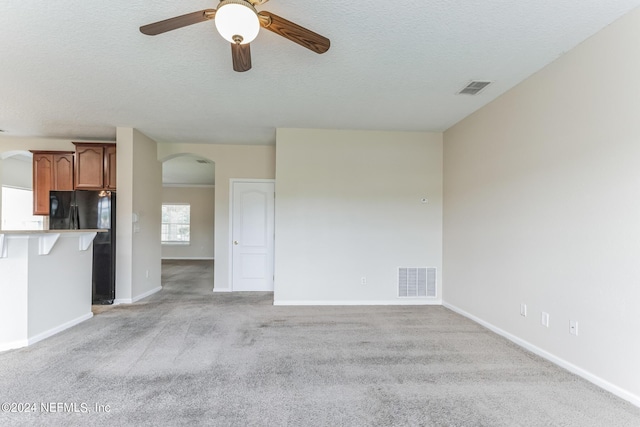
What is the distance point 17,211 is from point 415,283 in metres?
7.60

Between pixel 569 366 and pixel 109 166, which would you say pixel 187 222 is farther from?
pixel 569 366

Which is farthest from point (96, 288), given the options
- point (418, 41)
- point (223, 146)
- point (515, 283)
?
point (515, 283)

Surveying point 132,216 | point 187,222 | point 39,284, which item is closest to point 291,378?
point 39,284

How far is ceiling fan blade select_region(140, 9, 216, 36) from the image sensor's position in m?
1.70

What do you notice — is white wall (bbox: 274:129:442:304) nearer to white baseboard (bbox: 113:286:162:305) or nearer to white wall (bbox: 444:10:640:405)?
white wall (bbox: 444:10:640:405)

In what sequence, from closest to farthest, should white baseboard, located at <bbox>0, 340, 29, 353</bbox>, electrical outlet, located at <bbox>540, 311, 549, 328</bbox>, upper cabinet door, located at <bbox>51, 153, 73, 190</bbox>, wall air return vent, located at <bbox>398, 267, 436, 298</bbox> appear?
electrical outlet, located at <bbox>540, 311, 549, 328</bbox> → white baseboard, located at <bbox>0, 340, 29, 353</bbox> → wall air return vent, located at <bbox>398, 267, 436, 298</bbox> → upper cabinet door, located at <bbox>51, 153, 73, 190</bbox>

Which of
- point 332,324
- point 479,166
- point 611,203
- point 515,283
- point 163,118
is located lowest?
point 332,324

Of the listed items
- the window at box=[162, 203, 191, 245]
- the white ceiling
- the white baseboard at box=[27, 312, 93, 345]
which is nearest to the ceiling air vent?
the white ceiling

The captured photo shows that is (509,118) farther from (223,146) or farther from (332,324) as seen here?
(223,146)

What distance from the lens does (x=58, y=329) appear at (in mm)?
3242

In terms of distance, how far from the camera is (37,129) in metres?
4.51

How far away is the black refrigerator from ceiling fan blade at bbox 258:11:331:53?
382 centimetres

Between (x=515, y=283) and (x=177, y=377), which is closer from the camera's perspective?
(x=177, y=377)

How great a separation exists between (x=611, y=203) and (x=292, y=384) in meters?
2.62
